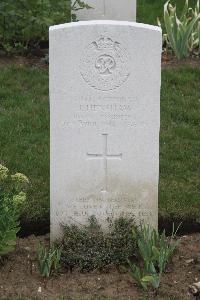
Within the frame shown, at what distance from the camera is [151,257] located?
4648 mm

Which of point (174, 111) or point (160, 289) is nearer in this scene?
point (160, 289)

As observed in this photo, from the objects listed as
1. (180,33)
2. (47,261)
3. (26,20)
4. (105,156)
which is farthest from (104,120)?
(26,20)

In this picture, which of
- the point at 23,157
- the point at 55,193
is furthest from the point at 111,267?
the point at 23,157

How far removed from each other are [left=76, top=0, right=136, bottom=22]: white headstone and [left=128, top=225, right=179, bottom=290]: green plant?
4869 mm

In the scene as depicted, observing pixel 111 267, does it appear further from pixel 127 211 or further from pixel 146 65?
pixel 146 65

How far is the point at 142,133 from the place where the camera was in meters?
4.77

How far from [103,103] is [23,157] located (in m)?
1.69

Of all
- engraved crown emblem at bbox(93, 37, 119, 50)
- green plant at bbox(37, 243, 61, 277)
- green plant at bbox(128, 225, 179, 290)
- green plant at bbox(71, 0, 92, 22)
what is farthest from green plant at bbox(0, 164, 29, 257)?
green plant at bbox(71, 0, 92, 22)

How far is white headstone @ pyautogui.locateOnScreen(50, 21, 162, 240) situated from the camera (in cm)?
463

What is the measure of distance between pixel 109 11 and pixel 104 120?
188 inches

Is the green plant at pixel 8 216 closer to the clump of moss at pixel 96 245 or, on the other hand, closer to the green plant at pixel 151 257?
the clump of moss at pixel 96 245

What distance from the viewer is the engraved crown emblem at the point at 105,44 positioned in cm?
463

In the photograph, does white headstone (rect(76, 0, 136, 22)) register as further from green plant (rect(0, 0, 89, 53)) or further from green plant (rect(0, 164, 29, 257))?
green plant (rect(0, 164, 29, 257))

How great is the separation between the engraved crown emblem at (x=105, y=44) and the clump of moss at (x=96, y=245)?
3.57ft
